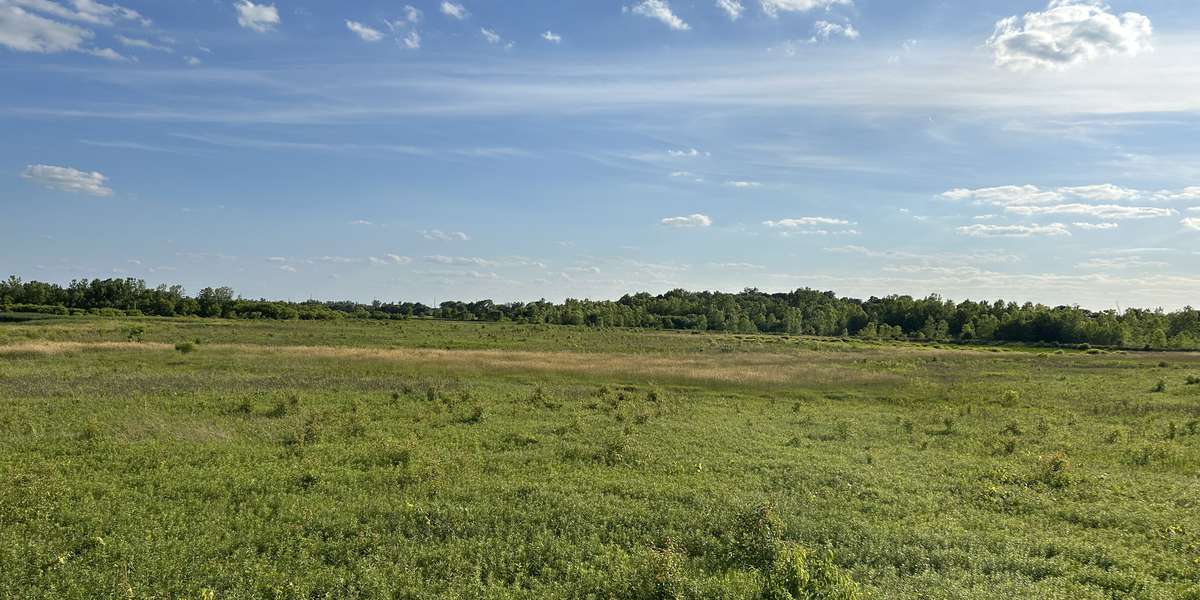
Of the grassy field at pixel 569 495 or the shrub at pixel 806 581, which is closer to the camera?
the shrub at pixel 806 581

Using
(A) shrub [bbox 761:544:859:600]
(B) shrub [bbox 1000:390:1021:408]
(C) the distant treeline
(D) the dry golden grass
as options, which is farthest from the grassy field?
(C) the distant treeline

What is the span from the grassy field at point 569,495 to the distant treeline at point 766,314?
95.6 meters

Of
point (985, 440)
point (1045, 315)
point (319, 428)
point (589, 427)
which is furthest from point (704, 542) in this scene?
point (1045, 315)

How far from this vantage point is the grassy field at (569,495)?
9.60 metres

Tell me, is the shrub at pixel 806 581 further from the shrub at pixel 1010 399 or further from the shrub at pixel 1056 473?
the shrub at pixel 1010 399

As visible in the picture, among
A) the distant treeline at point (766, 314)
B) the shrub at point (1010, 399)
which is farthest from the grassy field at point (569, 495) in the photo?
the distant treeline at point (766, 314)

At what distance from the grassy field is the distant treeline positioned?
95.6m

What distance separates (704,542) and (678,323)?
146059 mm

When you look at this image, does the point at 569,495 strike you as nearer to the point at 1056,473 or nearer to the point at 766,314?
the point at 1056,473

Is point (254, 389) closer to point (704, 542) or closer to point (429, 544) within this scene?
point (429, 544)

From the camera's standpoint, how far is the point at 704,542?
11.2 m

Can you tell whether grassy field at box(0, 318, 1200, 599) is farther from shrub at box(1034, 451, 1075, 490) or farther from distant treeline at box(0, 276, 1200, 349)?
distant treeline at box(0, 276, 1200, 349)

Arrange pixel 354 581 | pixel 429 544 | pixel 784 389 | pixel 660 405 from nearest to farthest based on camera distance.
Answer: pixel 354 581, pixel 429 544, pixel 660 405, pixel 784 389

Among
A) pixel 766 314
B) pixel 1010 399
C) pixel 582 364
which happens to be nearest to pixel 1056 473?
pixel 1010 399
